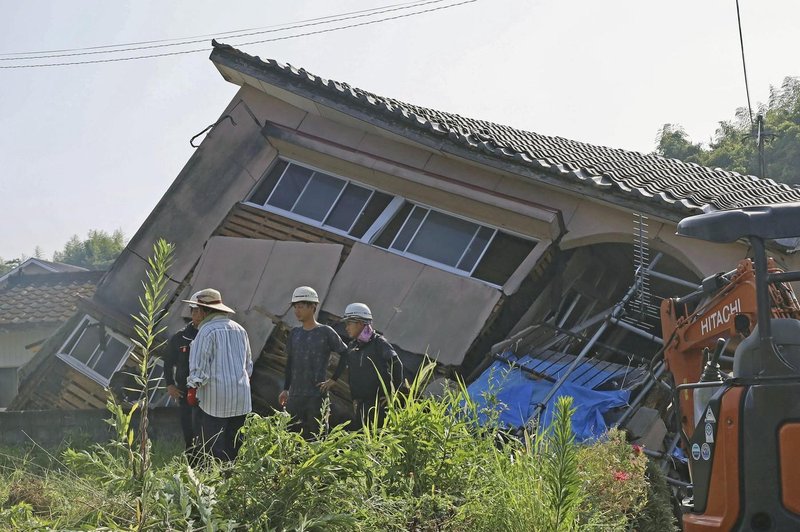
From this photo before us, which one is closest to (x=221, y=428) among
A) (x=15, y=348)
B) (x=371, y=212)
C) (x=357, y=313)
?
(x=357, y=313)

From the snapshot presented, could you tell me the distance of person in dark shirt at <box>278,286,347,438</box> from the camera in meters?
8.65

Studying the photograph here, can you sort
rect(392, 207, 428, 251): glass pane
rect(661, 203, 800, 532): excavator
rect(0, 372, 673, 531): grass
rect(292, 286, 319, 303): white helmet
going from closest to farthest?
rect(0, 372, 673, 531): grass, rect(661, 203, 800, 532): excavator, rect(292, 286, 319, 303): white helmet, rect(392, 207, 428, 251): glass pane

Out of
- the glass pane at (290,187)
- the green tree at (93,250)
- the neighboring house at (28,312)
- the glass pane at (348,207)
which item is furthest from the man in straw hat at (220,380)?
the green tree at (93,250)

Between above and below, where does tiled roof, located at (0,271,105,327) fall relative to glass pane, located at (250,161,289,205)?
below

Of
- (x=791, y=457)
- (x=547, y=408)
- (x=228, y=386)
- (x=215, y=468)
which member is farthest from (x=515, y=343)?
(x=215, y=468)

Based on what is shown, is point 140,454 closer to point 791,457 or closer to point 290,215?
point 791,457

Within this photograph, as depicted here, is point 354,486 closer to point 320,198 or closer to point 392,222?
point 392,222

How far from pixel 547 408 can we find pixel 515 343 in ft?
5.31

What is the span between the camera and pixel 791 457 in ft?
14.3

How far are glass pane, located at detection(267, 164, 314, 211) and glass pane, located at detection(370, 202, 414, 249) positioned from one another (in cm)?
148

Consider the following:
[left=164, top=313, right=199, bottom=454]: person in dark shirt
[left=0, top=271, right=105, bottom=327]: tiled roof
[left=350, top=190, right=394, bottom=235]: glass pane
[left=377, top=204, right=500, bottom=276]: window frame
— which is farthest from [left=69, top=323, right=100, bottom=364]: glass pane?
[left=0, top=271, right=105, bottom=327]: tiled roof

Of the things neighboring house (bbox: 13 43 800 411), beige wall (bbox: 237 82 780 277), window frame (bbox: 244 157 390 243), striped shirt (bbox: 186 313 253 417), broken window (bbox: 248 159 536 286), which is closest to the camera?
striped shirt (bbox: 186 313 253 417)

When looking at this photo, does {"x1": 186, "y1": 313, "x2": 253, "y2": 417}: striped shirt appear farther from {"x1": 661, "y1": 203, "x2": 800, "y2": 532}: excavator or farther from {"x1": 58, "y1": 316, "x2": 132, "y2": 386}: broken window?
{"x1": 58, "y1": 316, "x2": 132, "y2": 386}: broken window

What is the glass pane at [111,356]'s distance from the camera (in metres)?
13.5
